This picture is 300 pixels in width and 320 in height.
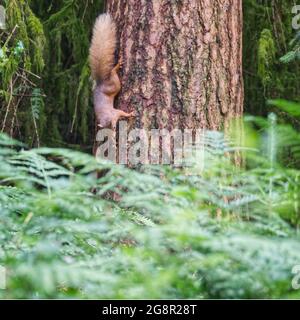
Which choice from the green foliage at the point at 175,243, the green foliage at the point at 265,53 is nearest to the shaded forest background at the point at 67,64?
the green foliage at the point at 265,53

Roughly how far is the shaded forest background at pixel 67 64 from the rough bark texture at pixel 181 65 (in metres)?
0.83

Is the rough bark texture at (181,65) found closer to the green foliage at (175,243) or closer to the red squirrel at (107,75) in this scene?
the red squirrel at (107,75)

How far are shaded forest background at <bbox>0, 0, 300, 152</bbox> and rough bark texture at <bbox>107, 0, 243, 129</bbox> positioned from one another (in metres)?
0.83

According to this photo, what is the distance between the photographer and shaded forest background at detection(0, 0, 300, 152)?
3.85 metres

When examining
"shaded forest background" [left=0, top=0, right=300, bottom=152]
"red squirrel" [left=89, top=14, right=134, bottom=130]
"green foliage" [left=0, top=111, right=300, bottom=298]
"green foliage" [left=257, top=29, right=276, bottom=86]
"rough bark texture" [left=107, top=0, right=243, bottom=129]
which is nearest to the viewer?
"green foliage" [left=0, top=111, right=300, bottom=298]

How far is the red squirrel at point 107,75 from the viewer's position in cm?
313

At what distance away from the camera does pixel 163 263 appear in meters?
1.21

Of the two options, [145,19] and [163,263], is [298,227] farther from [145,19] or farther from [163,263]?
[145,19]

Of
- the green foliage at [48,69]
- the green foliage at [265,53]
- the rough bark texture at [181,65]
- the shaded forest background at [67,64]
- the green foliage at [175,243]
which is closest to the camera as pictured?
the green foliage at [175,243]

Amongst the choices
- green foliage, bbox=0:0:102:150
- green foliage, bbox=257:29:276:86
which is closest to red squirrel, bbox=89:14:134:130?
green foliage, bbox=0:0:102:150

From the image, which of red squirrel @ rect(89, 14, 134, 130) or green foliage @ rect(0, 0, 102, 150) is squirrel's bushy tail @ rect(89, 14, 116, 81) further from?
green foliage @ rect(0, 0, 102, 150)

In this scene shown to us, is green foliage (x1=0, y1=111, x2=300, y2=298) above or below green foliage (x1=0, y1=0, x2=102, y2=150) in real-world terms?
below
